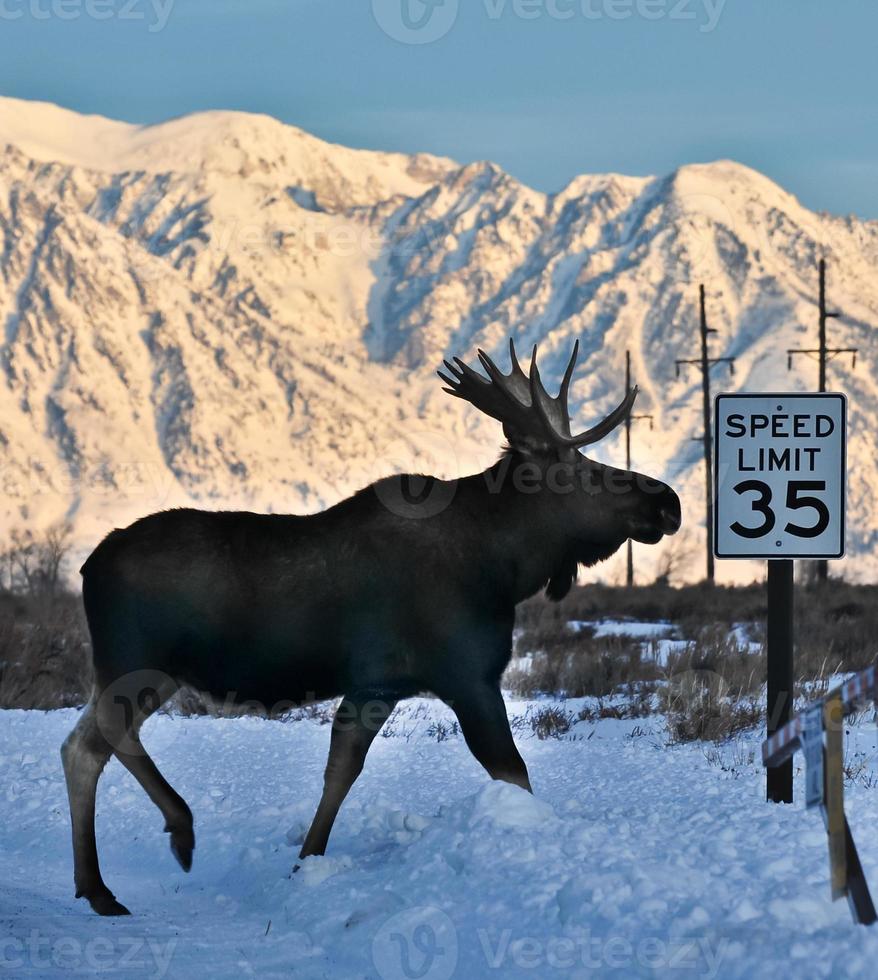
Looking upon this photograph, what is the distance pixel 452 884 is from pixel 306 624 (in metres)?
1.44

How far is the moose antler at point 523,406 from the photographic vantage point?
8641 millimetres

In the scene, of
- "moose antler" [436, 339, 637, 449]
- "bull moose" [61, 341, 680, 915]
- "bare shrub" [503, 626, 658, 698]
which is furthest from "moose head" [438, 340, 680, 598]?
"bare shrub" [503, 626, 658, 698]

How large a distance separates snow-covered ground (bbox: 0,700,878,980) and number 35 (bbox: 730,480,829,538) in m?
1.47

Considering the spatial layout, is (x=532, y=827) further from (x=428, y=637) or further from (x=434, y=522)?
(x=434, y=522)

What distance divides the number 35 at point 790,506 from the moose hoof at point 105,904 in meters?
3.87

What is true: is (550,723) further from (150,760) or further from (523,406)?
(150,760)

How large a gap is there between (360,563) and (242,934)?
5.88ft

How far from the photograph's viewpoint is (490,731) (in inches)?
320

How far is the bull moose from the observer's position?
8.10m

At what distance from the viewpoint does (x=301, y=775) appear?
11828 millimetres

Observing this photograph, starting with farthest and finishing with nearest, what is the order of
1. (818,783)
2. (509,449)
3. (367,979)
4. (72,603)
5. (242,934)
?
(72,603) < (509,449) < (242,934) < (367,979) < (818,783)

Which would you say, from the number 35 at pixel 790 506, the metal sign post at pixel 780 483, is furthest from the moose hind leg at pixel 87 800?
the number 35 at pixel 790 506

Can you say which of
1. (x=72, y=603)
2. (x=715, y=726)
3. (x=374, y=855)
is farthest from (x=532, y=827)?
(x=72, y=603)

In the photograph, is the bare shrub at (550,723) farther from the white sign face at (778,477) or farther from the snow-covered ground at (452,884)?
the white sign face at (778,477)
